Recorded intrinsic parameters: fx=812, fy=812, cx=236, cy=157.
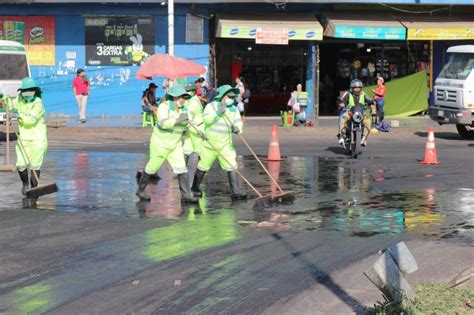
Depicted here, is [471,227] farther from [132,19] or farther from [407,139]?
[132,19]

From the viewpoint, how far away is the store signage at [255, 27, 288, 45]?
28594 mm

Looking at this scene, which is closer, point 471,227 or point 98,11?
point 471,227

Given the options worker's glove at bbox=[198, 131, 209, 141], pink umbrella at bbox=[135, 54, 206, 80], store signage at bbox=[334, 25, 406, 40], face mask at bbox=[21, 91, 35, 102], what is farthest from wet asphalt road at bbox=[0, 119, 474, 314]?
store signage at bbox=[334, 25, 406, 40]

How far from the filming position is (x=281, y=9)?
3006cm

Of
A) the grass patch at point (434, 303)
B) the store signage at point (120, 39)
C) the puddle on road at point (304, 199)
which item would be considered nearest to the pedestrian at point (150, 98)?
the store signage at point (120, 39)

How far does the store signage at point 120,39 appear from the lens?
97.8ft

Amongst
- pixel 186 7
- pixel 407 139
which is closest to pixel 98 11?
pixel 186 7

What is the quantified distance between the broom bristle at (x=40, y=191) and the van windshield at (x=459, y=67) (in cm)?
1386

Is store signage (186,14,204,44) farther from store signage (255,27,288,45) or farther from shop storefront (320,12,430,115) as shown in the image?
shop storefront (320,12,430,115)

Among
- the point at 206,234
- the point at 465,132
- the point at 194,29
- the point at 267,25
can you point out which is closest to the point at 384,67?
the point at 267,25

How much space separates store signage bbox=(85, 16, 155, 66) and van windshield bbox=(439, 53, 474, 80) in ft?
37.6

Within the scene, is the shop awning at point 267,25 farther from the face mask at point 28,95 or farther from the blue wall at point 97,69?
the face mask at point 28,95

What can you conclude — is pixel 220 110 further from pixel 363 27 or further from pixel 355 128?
pixel 363 27

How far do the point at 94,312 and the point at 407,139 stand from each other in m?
17.9
